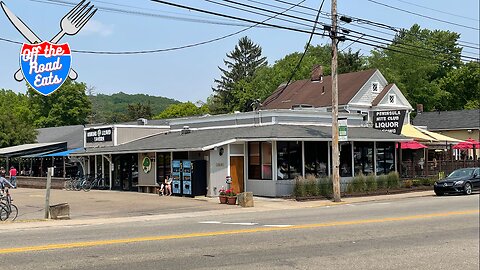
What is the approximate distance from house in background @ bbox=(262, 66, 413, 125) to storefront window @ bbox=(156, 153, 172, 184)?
696 inches

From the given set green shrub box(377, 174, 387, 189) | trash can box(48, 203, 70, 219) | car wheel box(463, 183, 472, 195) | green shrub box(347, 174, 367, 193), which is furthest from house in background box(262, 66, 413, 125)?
trash can box(48, 203, 70, 219)

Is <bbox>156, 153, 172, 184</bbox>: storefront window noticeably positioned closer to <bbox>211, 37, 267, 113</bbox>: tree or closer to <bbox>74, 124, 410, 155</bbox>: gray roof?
<bbox>74, 124, 410, 155</bbox>: gray roof

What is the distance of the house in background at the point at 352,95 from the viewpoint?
4862 centimetres

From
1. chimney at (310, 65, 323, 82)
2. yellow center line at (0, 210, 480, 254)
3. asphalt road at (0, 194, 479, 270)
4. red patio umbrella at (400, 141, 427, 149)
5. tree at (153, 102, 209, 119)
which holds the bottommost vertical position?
asphalt road at (0, 194, 479, 270)

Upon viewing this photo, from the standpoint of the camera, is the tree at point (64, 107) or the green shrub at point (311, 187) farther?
the tree at point (64, 107)

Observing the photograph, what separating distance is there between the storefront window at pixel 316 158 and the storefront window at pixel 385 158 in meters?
4.72

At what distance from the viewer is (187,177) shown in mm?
29781

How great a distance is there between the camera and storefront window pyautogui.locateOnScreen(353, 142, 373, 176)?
1296 inches

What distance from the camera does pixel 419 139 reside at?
4031 cm

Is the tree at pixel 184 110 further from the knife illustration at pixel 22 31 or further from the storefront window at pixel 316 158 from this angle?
the knife illustration at pixel 22 31

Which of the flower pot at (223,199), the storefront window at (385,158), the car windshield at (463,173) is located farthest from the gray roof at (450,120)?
the flower pot at (223,199)

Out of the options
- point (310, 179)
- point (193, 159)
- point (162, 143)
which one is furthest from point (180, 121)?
point (310, 179)

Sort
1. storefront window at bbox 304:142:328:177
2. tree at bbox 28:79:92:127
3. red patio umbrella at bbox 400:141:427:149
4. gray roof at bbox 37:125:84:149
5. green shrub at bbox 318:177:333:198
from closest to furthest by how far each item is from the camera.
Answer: green shrub at bbox 318:177:333:198 < storefront window at bbox 304:142:328:177 < red patio umbrella at bbox 400:141:427:149 < gray roof at bbox 37:125:84:149 < tree at bbox 28:79:92:127

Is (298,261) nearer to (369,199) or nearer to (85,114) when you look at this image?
(369,199)
